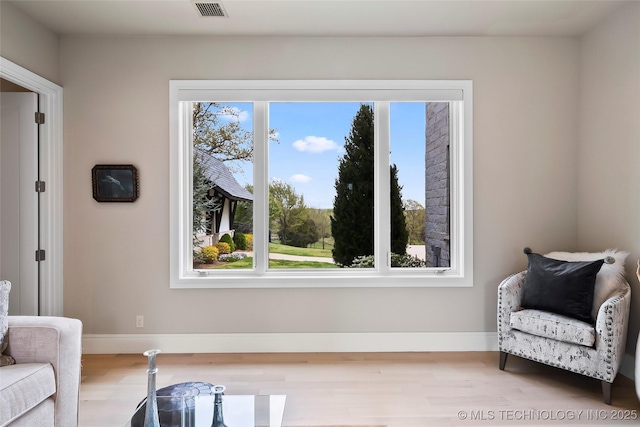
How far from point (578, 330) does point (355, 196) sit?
6.22 feet

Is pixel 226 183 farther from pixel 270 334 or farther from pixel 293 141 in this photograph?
pixel 270 334

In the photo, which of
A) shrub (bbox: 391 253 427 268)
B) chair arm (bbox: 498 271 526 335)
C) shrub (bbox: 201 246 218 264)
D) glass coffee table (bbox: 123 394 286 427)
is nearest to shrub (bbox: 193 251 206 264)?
shrub (bbox: 201 246 218 264)

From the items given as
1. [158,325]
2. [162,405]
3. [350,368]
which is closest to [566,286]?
[350,368]

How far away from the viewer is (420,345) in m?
3.53

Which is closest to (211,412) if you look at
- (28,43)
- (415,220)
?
(415,220)

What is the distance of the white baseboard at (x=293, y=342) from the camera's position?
3.51 m

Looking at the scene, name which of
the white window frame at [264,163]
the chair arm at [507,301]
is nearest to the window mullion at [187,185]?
the white window frame at [264,163]

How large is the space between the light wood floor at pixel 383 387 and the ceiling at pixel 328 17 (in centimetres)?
265

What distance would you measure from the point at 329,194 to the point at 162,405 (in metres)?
2.23

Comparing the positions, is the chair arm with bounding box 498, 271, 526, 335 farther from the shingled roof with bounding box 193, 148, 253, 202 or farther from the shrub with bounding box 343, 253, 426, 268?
the shingled roof with bounding box 193, 148, 253, 202

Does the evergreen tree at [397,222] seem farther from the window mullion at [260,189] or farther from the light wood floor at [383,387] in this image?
the window mullion at [260,189]

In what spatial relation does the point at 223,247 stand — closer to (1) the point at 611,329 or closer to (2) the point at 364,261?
(2) the point at 364,261

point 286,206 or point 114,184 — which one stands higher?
point 114,184

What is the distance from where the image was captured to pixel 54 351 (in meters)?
2.14
